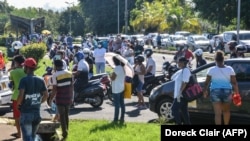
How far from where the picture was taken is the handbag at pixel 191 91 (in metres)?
10.0

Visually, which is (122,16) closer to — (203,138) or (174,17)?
(174,17)

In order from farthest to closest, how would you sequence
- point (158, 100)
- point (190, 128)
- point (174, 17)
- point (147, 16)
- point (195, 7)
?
1. point (147, 16)
2. point (174, 17)
3. point (195, 7)
4. point (158, 100)
5. point (190, 128)

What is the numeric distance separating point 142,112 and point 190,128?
689 cm

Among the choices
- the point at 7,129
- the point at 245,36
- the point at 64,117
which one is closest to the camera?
the point at 64,117

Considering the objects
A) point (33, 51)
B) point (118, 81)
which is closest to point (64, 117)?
point (118, 81)

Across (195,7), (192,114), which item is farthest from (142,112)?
(195,7)

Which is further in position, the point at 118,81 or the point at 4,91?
the point at 4,91

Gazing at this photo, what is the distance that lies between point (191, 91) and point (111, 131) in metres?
1.79

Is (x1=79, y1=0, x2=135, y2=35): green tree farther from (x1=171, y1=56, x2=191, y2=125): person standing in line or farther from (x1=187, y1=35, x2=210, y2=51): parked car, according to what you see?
(x1=171, y1=56, x2=191, y2=125): person standing in line

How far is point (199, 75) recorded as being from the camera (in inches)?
454

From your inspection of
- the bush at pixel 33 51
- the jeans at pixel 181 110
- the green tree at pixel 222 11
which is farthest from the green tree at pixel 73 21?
the jeans at pixel 181 110

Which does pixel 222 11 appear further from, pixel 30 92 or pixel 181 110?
pixel 30 92

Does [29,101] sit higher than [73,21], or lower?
lower

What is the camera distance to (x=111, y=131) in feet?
34.4
